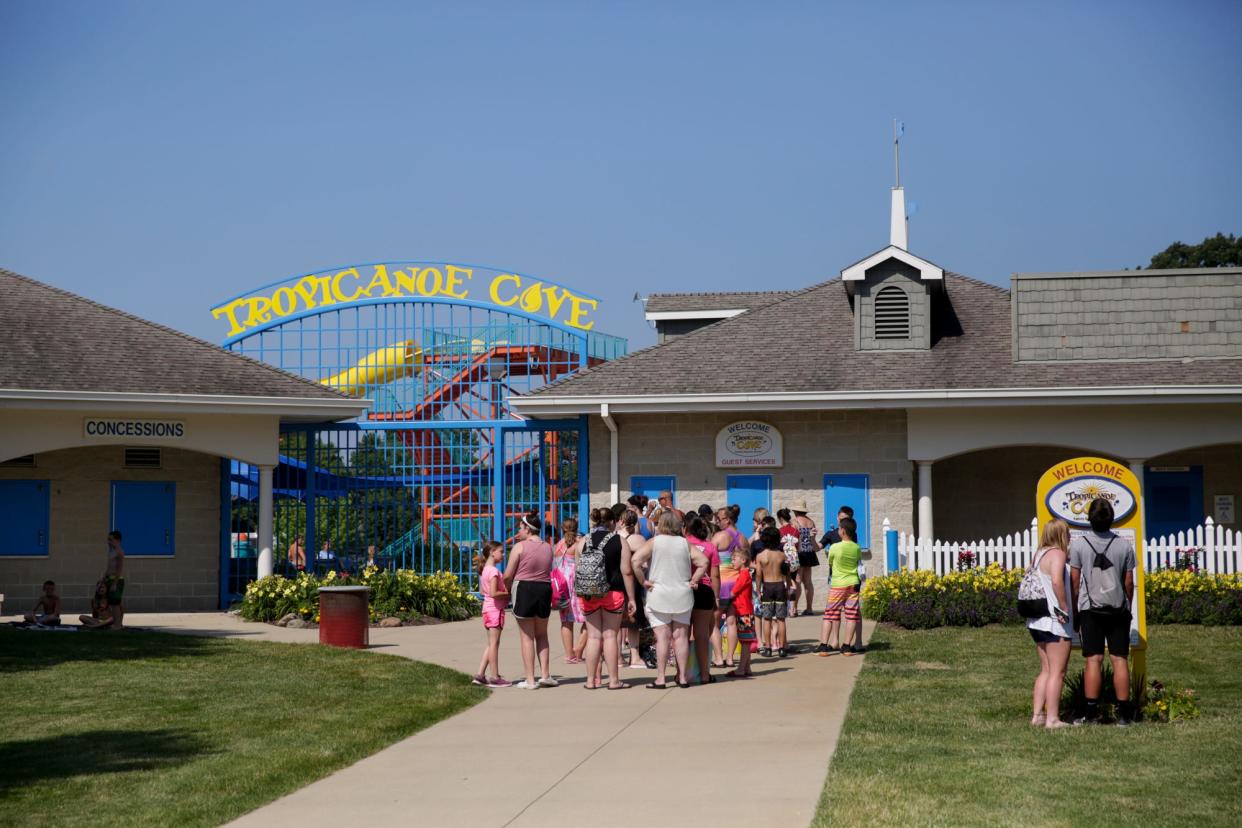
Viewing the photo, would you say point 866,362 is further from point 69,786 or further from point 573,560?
point 69,786

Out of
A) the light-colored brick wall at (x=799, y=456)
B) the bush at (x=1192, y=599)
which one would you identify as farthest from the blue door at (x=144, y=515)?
the bush at (x=1192, y=599)

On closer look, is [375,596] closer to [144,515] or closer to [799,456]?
[144,515]

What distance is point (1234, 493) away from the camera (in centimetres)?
2314

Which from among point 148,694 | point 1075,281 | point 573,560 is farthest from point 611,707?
point 1075,281

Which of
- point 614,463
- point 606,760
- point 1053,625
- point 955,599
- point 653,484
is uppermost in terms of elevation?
point 614,463

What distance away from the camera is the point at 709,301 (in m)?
28.2

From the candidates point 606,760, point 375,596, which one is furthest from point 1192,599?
point 375,596

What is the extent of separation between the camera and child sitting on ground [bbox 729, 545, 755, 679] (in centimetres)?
1406

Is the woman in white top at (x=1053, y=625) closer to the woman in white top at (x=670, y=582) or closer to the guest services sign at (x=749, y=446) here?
the woman in white top at (x=670, y=582)

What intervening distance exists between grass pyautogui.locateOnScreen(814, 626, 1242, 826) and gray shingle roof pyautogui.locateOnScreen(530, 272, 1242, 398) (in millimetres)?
7646

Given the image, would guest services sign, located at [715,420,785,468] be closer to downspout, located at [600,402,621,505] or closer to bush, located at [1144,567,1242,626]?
downspout, located at [600,402,621,505]

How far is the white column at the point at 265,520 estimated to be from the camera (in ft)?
71.8

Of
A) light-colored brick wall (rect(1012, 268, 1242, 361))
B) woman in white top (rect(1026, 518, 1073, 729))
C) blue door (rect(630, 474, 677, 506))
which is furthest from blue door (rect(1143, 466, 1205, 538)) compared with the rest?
woman in white top (rect(1026, 518, 1073, 729))

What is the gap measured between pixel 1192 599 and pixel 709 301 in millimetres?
12684
